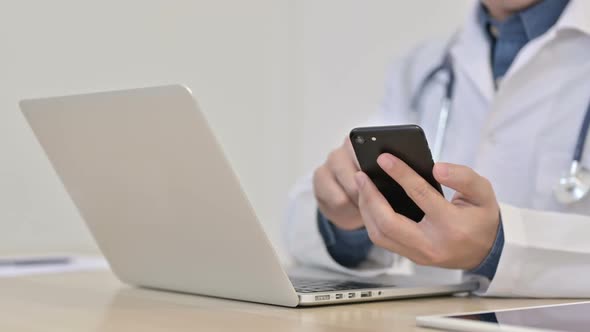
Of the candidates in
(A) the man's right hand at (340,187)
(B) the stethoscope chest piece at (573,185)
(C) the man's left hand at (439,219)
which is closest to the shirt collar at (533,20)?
(B) the stethoscope chest piece at (573,185)

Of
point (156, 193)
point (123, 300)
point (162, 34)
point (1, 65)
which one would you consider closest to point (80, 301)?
point (123, 300)

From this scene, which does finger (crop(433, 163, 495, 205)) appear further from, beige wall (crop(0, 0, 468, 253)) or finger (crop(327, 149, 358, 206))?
beige wall (crop(0, 0, 468, 253))

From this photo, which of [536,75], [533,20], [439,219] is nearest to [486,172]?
[536,75]

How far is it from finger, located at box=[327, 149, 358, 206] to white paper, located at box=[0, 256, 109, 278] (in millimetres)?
416

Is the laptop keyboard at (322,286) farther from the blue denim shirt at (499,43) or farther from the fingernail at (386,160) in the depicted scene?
the blue denim shirt at (499,43)

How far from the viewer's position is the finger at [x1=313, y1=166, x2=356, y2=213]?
1.05 m

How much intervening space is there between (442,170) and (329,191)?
303 mm

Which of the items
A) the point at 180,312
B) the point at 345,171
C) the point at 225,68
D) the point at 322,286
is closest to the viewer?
the point at 180,312

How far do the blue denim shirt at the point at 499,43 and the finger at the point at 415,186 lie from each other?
1.40ft

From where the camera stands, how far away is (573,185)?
1136mm

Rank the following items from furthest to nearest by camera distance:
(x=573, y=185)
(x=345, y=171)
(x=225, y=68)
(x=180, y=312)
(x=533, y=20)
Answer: (x=225, y=68), (x=533, y=20), (x=573, y=185), (x=345, y=171), (x=180, y=312)

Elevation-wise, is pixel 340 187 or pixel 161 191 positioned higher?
pixel 161 191

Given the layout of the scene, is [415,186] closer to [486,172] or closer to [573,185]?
[573,185]

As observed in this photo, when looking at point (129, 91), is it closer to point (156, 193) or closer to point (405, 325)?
point (156, 193)
